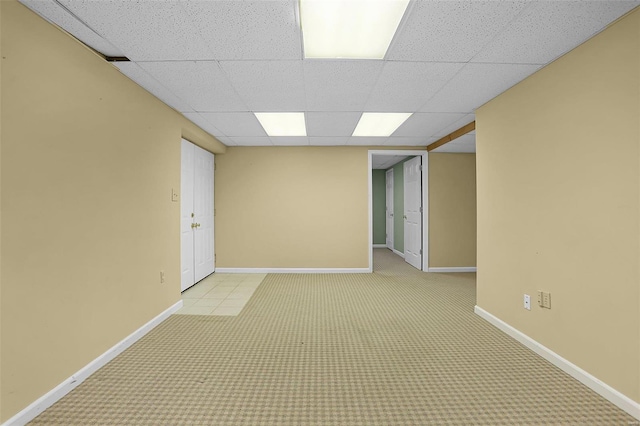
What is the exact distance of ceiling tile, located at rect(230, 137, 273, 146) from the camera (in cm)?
458

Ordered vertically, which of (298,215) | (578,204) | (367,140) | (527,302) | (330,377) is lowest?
(330,377)

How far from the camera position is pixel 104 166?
215cm

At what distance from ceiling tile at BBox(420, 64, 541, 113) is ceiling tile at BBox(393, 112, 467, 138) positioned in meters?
A: 0.19

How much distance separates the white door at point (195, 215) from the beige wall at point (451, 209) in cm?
409

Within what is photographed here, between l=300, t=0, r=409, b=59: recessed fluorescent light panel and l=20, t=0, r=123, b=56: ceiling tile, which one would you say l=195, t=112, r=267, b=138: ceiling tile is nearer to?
l=20, t=0, r=123, b=56: ceiling tile

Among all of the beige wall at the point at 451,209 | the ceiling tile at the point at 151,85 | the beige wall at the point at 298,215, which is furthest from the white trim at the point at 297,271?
the ceiling tile at the point at 151,85

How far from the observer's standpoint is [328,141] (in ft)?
15.6

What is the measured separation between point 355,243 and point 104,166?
3.93 m

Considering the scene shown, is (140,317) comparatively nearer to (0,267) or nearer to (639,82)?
(0,267)

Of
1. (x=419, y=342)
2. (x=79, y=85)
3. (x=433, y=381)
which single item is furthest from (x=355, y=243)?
(x=79, y=85)

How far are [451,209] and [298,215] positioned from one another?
9.52ft

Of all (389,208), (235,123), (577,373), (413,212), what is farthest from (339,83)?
(389,208)

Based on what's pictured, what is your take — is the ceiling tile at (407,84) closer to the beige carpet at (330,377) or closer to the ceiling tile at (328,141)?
the ceiling tile at (328,141)

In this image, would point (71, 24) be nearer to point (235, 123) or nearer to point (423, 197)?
point (235, 123)
